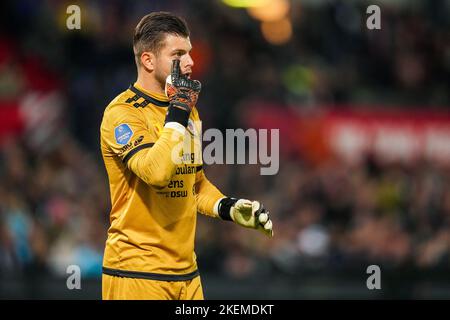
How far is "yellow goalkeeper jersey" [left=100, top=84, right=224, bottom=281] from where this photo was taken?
17.4 ft

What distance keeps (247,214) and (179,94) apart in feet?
2.66

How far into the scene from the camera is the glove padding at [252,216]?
5.43 metres

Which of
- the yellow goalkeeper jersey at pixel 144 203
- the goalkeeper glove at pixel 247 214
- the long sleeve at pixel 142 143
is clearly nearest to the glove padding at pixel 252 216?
the goalkeeper glove at pixel 247 214

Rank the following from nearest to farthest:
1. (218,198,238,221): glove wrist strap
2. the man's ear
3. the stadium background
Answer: the man's ear
(218,198,238,221): glove wrist strap
the stadium background

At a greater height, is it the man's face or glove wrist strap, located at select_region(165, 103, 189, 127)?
the man's face

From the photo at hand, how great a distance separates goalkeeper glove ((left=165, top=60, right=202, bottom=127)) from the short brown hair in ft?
0.55

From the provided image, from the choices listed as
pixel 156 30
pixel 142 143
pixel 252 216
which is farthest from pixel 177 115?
pixel 252 216

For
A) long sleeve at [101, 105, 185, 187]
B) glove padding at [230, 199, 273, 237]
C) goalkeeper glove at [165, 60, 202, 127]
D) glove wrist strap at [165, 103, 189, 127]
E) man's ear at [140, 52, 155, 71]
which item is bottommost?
glove padding at [230, 199, 273, 237]

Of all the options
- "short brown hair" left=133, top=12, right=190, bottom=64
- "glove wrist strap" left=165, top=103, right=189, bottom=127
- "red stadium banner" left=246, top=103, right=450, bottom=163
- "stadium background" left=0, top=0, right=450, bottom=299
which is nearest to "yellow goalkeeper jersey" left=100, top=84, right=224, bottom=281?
"glove wrist strap" left=165, top=103, right=189, bottom=127

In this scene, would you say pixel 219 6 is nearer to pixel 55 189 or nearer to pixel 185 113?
pixel 55 189

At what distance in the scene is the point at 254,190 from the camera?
11.3 meters

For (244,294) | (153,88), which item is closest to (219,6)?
(244,294)

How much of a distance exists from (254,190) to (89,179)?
1.89m

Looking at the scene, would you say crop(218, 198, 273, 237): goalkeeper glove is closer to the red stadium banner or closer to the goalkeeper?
the goalkeeper
